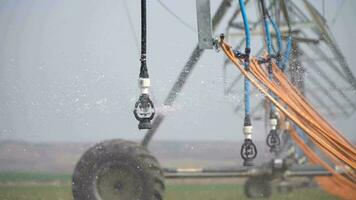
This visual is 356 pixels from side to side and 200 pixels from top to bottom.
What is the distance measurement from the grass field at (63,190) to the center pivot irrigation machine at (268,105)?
28 centimetres

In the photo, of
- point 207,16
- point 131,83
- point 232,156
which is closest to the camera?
point 207,16

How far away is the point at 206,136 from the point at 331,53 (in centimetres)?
207

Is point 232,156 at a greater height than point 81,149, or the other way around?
point 81,149

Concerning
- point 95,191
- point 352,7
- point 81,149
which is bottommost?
point 81,149

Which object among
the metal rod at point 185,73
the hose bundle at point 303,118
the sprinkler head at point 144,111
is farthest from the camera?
the metal rod at point 185,73

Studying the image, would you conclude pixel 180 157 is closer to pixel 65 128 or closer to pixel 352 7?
pixel 65 128

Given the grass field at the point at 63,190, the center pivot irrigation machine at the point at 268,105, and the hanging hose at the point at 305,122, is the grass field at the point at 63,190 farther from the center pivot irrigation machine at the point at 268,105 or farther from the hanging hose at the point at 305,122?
the hanging hose at the point at 305,122

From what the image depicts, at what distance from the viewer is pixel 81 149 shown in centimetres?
960

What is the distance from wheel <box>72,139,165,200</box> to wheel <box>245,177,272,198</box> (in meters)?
3.44

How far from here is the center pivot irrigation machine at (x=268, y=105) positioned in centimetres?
617

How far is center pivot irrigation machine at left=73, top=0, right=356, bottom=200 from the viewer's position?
6172 mm

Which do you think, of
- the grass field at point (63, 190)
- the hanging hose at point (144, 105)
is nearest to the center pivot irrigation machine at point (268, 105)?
the hanging hose at point (144, 105)

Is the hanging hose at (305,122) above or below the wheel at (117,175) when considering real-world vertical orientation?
above

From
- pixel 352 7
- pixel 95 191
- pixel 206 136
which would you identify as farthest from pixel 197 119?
pixel 95 191
